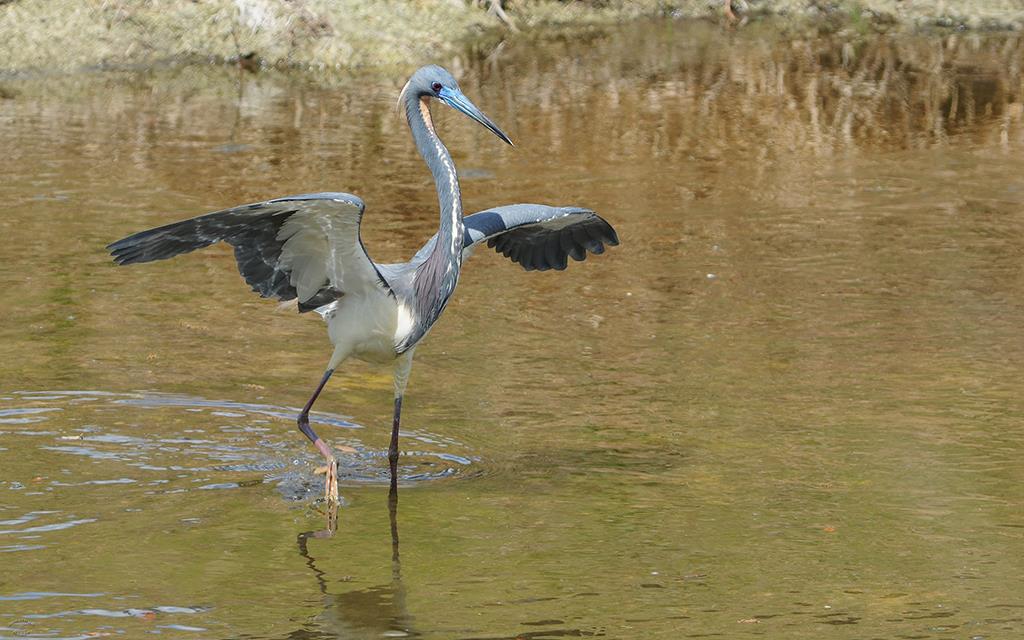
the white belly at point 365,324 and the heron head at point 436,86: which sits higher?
the heron head at point 436,86

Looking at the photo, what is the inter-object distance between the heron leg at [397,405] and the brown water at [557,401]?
0.11m

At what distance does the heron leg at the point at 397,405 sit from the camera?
7000mm

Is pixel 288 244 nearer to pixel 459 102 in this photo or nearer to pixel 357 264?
pixel 357 264

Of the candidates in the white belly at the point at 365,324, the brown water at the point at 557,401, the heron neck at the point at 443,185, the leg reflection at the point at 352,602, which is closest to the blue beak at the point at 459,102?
the heron neck at the point at 443,185

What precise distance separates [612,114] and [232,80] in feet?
15.3

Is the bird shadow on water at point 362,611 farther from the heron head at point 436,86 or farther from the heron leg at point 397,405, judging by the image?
the heron head at point 436,86

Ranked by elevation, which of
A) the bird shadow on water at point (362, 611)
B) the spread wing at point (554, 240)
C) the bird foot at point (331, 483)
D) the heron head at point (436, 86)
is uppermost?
the heron head at point (436, 86)

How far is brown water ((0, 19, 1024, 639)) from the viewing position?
19.3ft

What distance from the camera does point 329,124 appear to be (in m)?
15.6

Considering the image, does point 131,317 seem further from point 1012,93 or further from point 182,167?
point 1012,93

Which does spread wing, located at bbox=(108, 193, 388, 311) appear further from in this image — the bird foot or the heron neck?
the bird foot

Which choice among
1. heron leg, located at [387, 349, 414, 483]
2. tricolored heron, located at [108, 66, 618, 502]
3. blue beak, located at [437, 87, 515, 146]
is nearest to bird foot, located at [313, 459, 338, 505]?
tricolored heron, located at [108, 66, 618, 502]

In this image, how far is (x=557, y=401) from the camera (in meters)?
8.17

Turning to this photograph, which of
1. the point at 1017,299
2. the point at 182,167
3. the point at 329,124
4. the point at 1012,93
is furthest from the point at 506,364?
the point at 1012,93
